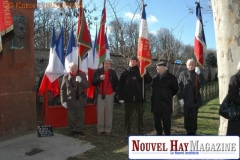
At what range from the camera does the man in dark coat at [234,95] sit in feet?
11.5

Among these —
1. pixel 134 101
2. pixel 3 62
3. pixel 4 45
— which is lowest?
pixel 134 101

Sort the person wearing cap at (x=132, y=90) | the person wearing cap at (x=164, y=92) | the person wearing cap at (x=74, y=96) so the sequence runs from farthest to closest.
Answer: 1. the person wearing cap at (x=74, y=96)
2. the person wearing cap at (x=132, y=90)
3. the person wearing cap at (x=164, y=92)

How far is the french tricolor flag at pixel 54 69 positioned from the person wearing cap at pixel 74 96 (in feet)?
3.45

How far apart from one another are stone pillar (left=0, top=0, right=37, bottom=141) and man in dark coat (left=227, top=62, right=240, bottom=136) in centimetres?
400

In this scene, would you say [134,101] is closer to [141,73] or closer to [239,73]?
[141,73]

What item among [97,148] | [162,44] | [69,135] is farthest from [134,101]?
[162,44]

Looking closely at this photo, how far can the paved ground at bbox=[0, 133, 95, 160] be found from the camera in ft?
14.5

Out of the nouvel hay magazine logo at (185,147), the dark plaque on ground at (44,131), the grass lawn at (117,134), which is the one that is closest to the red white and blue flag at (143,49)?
the grass lawn at (117,134)

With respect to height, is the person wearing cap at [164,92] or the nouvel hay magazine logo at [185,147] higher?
the person wearing cap at [164,92]

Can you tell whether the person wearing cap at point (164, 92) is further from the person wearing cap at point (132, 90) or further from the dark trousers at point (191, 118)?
the dark trousers at point (191, 118)

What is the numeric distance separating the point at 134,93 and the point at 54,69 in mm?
2521

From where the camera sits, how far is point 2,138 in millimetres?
4855

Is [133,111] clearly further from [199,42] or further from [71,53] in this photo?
[71,53]

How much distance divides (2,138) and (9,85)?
1071 mm
